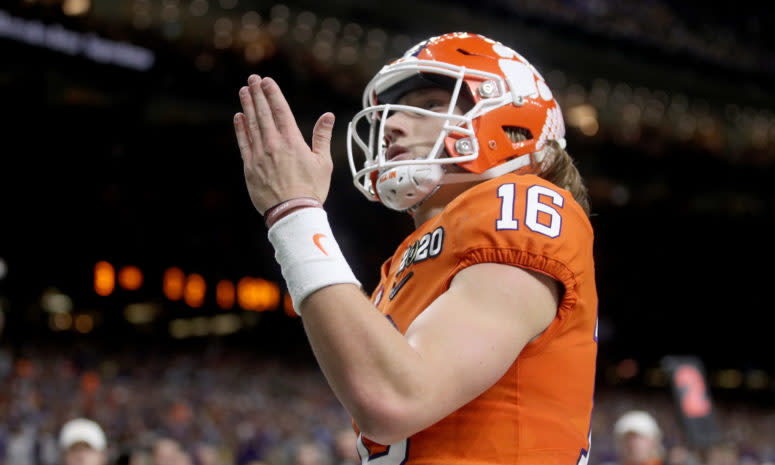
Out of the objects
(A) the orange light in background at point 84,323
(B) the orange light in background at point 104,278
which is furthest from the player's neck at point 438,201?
(B) the orange light in background at point 104,278

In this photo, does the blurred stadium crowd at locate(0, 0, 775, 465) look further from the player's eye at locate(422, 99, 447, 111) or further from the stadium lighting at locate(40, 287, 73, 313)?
the player's eye at locate(422, 99, 447, 111)

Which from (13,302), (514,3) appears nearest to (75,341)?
Answer: (13,302)

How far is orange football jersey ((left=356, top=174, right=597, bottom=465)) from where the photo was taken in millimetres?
1312

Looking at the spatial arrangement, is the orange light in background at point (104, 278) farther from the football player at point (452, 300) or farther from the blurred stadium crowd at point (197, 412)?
the football player at point (452, 300)

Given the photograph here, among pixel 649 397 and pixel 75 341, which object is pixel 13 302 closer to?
pixel 75 341

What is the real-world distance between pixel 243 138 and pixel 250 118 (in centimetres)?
4

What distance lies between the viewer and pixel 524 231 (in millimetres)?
1302

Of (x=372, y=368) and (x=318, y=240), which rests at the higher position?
(x=318, y=240)

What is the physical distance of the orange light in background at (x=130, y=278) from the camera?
18.7 meters

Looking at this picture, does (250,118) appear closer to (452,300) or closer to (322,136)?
(322,136)

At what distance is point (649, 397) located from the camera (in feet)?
69.3

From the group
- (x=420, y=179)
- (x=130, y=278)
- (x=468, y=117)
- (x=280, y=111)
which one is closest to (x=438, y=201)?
(x=420, y=179)

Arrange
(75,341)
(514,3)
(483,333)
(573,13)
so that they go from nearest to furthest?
(483,333), (75,341), (514,3), (573,13)

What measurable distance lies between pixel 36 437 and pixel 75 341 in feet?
27.8
